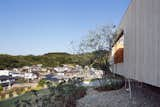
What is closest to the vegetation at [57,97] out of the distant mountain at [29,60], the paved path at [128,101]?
the paved path at [128,101]

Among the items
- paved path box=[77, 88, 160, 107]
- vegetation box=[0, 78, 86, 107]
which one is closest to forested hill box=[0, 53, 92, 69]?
vegetation box=[0, 78, 86, 107]

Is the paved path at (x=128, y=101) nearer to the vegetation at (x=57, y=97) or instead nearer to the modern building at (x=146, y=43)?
the vegetation at (x=57, y=97)

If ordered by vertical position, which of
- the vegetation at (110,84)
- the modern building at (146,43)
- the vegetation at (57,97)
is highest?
the modern building at (146,43)

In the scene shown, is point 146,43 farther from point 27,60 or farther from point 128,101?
point 27,60

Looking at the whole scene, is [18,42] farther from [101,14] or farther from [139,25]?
[139,25]

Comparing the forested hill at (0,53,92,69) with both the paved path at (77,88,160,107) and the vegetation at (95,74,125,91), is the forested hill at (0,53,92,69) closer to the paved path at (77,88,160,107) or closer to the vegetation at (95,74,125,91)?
the vegetation at (95,74,125,91)

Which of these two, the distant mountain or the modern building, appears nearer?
the modern building

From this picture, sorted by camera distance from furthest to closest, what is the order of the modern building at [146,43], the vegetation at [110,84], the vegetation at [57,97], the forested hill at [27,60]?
the forested hill at [27,60] → the vegetation at [110,84] → the vegetation at [57,97] → the modern building at [146,43]

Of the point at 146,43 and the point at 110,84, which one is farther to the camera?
the point at 110,84

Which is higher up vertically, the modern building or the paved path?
the modern building

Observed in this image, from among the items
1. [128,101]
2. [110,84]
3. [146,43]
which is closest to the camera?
[146,43]

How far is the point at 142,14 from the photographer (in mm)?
5309

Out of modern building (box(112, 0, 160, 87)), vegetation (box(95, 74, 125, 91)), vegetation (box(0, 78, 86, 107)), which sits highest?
modern building (box(112, 0, 160, 87))

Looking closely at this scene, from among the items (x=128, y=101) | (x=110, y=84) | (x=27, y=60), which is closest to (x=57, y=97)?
(x=128, y=101)
